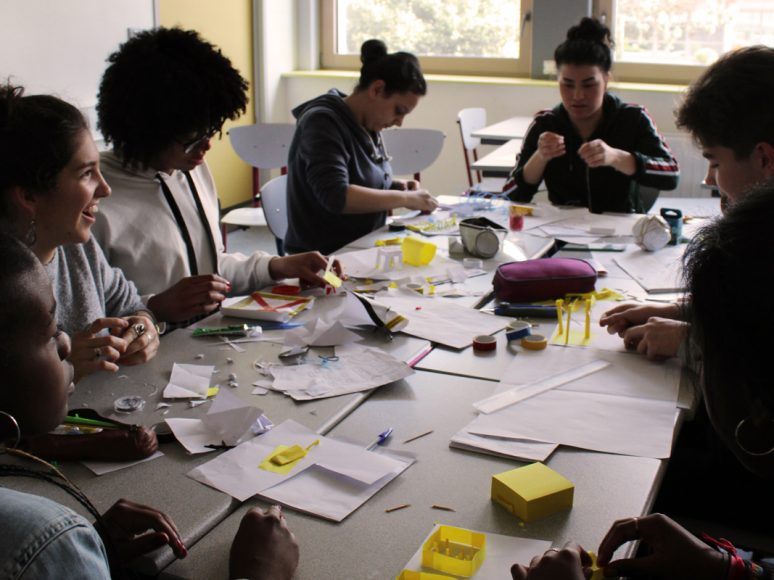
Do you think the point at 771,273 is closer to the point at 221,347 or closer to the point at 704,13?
the point at 221,347

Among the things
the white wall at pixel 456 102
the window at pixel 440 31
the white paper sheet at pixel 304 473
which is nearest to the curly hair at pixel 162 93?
the white paper sheet at pixel 304 473

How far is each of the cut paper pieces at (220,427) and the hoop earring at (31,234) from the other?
43 centimetres

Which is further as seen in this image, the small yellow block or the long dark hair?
the long dark hair

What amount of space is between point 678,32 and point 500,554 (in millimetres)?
4851

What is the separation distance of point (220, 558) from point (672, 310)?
46.4 inches

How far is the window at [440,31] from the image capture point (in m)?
5.57

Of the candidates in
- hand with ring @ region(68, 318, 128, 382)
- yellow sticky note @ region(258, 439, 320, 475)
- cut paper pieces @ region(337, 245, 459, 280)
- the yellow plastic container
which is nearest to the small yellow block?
yellow sticky note @ region(258, 439, 320, 475)

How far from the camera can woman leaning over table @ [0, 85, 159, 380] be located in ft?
4.91

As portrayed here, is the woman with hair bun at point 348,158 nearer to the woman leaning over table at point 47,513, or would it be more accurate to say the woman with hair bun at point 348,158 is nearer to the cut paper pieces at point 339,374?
the cut paper pieces at point 339,374

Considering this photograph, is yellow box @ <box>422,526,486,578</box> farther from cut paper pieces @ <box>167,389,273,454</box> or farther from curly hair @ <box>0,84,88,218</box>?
curly hair @ <box>0,84,88,218</box>

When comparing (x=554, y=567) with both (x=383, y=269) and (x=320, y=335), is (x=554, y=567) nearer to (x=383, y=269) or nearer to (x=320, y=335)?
(x=320, y=335)

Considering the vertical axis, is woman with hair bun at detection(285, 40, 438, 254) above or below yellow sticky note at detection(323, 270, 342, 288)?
above

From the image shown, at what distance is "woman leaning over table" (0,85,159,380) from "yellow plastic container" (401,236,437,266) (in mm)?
849

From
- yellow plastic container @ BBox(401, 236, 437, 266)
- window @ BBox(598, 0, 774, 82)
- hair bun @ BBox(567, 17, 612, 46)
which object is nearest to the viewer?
yellow plastic container @ BBox(401, 236, 437, 266)
